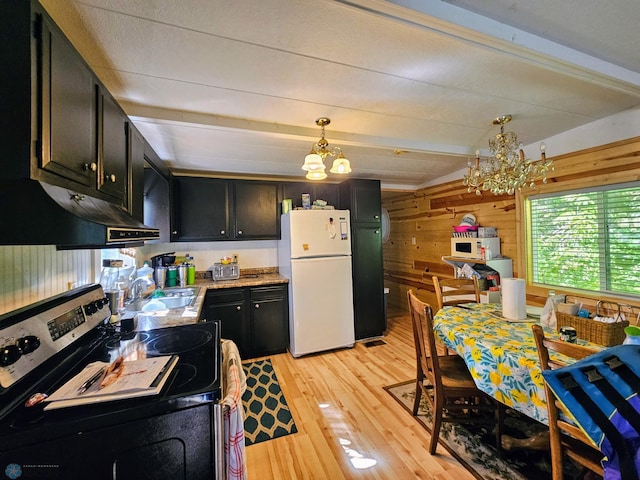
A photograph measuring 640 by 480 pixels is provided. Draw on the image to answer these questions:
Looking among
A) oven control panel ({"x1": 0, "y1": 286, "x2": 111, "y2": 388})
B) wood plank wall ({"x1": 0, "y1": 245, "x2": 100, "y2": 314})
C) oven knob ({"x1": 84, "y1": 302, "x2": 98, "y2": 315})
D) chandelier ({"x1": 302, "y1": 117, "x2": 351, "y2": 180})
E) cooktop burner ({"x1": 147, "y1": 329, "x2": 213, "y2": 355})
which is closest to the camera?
oven control panel ({"x1": 0, "y1": 286, "x2": 111, "y2": 388})

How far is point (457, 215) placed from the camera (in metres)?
3.66

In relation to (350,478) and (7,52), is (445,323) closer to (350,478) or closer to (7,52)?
(350,478)

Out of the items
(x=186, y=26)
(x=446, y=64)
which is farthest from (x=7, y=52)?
(x=446, y=64)

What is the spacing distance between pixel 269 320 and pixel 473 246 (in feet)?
8.51

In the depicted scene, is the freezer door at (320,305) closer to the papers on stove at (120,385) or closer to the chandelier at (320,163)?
the chandelier at (320,163)

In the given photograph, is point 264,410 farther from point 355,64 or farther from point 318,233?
point 355,64

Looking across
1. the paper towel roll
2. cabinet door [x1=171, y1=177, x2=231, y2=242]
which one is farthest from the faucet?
the paper towel roll

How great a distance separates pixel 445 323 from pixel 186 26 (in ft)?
7.33

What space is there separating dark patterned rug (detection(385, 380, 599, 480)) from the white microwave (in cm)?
165

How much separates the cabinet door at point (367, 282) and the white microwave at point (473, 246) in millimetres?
961

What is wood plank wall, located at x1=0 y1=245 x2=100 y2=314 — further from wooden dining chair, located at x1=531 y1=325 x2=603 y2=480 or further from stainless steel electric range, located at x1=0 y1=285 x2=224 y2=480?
wooden dining chair, located at x1=531 y1=325 x2=603 y2=480

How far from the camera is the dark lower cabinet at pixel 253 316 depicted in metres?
2.97

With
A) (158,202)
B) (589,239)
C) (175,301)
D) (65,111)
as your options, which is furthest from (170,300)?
(589,239)

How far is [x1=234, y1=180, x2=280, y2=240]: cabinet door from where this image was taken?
10.9 ft
